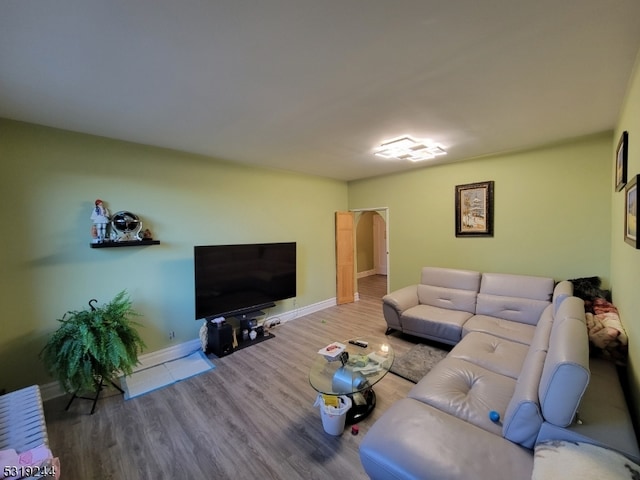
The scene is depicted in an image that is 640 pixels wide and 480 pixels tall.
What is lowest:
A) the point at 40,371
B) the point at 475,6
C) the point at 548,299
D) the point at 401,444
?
the point at 40,371

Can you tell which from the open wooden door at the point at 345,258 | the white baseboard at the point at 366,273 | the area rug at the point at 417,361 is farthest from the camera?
the white baseboard at the point at 366,273

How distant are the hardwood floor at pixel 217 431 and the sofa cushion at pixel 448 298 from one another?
1.47 m

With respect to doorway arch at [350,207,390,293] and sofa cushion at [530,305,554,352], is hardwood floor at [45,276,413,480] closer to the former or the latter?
sofa cushion at [530,305,554,352]

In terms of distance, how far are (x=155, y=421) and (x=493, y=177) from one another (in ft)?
15.6

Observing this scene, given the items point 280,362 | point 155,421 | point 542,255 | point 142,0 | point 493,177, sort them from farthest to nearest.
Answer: point 493,177 → point 542,255 → point 280,362 → point 155,421 → point 142,0

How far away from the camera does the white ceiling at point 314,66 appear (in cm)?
118

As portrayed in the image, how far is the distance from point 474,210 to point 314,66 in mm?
3330

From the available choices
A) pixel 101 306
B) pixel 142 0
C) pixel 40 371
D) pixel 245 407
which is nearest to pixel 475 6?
pixel 142 0

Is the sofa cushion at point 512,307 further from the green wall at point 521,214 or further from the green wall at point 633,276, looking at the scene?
the green wall at point 633,276

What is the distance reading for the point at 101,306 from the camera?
8.77ft

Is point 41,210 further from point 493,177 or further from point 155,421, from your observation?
point 493,177

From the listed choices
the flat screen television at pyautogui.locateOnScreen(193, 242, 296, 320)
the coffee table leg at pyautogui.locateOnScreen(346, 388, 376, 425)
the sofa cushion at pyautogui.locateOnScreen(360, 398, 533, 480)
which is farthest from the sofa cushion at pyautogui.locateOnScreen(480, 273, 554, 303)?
the flat screen television at pyautogui.locateOnScreen(193, 242, 296, 320)

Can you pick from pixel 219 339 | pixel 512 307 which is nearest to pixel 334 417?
pixel 219 339

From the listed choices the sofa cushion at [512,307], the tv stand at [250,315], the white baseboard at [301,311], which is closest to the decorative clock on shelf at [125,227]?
the tv stand at [250,315]
